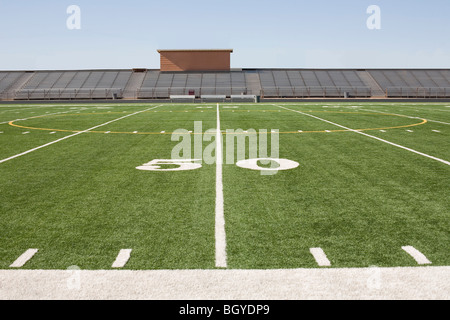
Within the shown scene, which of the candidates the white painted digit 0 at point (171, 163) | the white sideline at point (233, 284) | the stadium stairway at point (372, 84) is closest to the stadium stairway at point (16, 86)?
the stadium stairway at point (372, 84)

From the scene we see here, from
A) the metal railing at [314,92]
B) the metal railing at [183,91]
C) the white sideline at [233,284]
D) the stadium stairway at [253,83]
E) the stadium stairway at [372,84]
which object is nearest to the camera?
the white sideline at [233,284]

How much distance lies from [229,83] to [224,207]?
57556 millimetres

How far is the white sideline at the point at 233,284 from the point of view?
10.9ft

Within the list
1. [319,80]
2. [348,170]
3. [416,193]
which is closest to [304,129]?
[348,170]

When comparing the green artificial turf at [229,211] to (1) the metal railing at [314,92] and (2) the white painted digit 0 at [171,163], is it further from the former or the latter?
(1) the metal railing at [314,92]

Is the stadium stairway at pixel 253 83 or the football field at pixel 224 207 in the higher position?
the stadium stairway at pixel 253 83

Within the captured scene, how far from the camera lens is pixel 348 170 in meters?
8.20

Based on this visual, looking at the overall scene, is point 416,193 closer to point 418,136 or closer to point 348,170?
point 348,170

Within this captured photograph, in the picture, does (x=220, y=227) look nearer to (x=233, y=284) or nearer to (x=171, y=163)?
(x=233, y=284)

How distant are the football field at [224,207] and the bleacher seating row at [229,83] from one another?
47285 millimetres

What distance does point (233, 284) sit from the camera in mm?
3498

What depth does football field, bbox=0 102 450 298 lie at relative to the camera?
13.4ft

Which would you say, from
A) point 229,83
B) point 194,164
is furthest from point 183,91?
point 194,164
